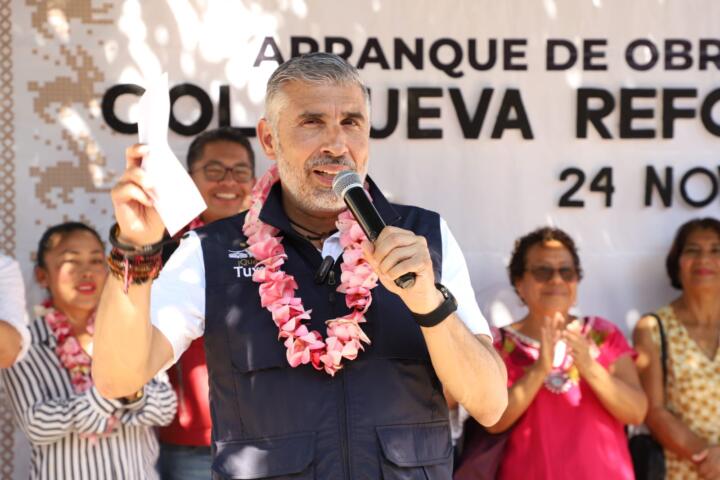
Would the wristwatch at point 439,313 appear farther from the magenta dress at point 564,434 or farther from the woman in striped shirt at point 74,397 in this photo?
the magenta dress at point 564,434

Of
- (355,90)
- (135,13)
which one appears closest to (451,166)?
(135,13)

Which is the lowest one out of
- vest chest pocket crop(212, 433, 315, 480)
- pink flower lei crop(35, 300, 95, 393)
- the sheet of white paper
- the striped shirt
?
the striped shirt

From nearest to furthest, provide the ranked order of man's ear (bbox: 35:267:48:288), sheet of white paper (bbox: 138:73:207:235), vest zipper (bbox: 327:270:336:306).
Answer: sheet of white paper (bbox: 138:73:207:235) < vest zipper (bbox: 327:270:336:306) < man's ear (bbox: 35:267:48:288)

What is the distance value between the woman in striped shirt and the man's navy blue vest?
1829 millimetres

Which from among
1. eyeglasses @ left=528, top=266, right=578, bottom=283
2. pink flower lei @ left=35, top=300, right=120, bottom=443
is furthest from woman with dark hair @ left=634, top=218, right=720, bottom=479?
pink flower lei @ left=35, top=300, right=120, bottom=443

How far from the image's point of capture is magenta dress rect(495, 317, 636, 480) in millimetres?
4844

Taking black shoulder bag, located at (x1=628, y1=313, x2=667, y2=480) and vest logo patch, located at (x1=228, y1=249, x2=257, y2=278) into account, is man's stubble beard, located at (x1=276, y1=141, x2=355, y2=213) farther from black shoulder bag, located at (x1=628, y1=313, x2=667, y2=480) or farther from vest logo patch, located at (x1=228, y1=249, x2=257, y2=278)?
black shoulder bag, located at (x1=628, y1=313, x2=667, y2=480)

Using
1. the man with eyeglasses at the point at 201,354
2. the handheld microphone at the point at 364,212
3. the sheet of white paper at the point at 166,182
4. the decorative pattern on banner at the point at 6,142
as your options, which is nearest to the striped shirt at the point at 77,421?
the man with eyeglasses at the point at 201,354

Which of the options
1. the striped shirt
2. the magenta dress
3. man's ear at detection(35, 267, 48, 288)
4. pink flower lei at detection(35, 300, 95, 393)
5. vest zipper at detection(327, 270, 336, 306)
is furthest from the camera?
man's ear at detection(35, 267, 48, 288)

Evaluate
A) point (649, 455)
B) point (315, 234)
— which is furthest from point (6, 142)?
point (649, 455)

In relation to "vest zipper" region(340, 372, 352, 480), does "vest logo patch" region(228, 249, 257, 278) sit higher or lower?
higher

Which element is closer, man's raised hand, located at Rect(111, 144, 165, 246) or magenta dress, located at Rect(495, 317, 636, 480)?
man's raised hand, located at Rect(111, 144, 165, 246)

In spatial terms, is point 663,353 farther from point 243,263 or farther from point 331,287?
point 243,263

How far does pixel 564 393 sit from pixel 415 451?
2.47 metres
